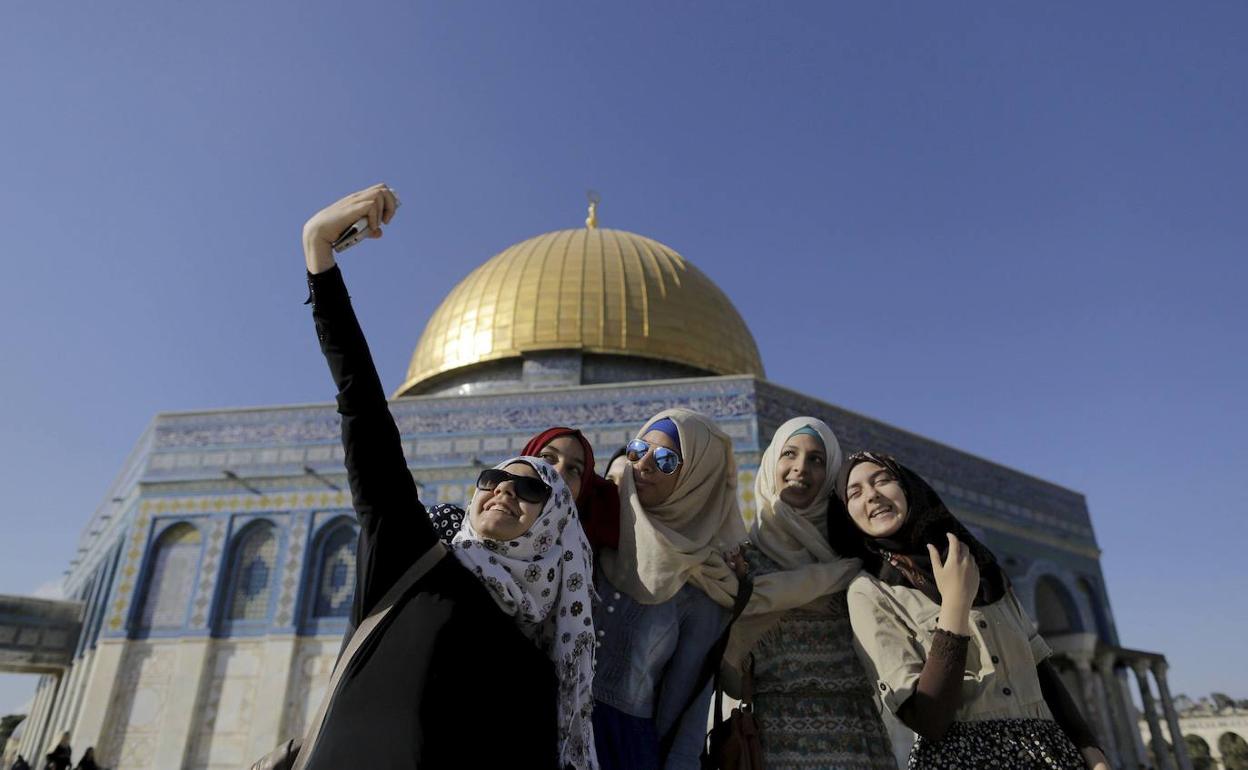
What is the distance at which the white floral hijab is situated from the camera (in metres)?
1.65

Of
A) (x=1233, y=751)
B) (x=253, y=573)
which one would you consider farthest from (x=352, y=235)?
(x=1233, y=751)

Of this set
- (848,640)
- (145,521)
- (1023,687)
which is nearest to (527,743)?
(848,640)

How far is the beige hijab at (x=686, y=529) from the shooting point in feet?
6.60

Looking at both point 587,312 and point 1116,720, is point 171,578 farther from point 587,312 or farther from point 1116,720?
point 1116,720

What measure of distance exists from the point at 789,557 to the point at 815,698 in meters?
0.35

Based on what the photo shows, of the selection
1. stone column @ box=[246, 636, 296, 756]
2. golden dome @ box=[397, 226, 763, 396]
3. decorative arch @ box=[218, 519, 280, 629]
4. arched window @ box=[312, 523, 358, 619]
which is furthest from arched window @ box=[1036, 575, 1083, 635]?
decorative arch @ box=[218, 519, 280, 629]

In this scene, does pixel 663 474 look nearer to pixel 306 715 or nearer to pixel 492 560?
pixel 492 560

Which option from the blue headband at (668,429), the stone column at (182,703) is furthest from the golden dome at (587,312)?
the blue headband at (668,429)

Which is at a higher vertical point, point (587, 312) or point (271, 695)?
point (587, 312)

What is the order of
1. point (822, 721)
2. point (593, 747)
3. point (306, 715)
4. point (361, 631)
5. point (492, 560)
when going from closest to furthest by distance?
point (361, 631)
point (492, 560)
point (593, 747)
point (822, 721)
point (306, 715)

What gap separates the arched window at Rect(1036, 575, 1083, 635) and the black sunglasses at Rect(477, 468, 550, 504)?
1392cm

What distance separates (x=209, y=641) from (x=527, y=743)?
10959mm

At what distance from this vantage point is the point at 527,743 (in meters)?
1.59

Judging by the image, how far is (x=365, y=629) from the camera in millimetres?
1536
